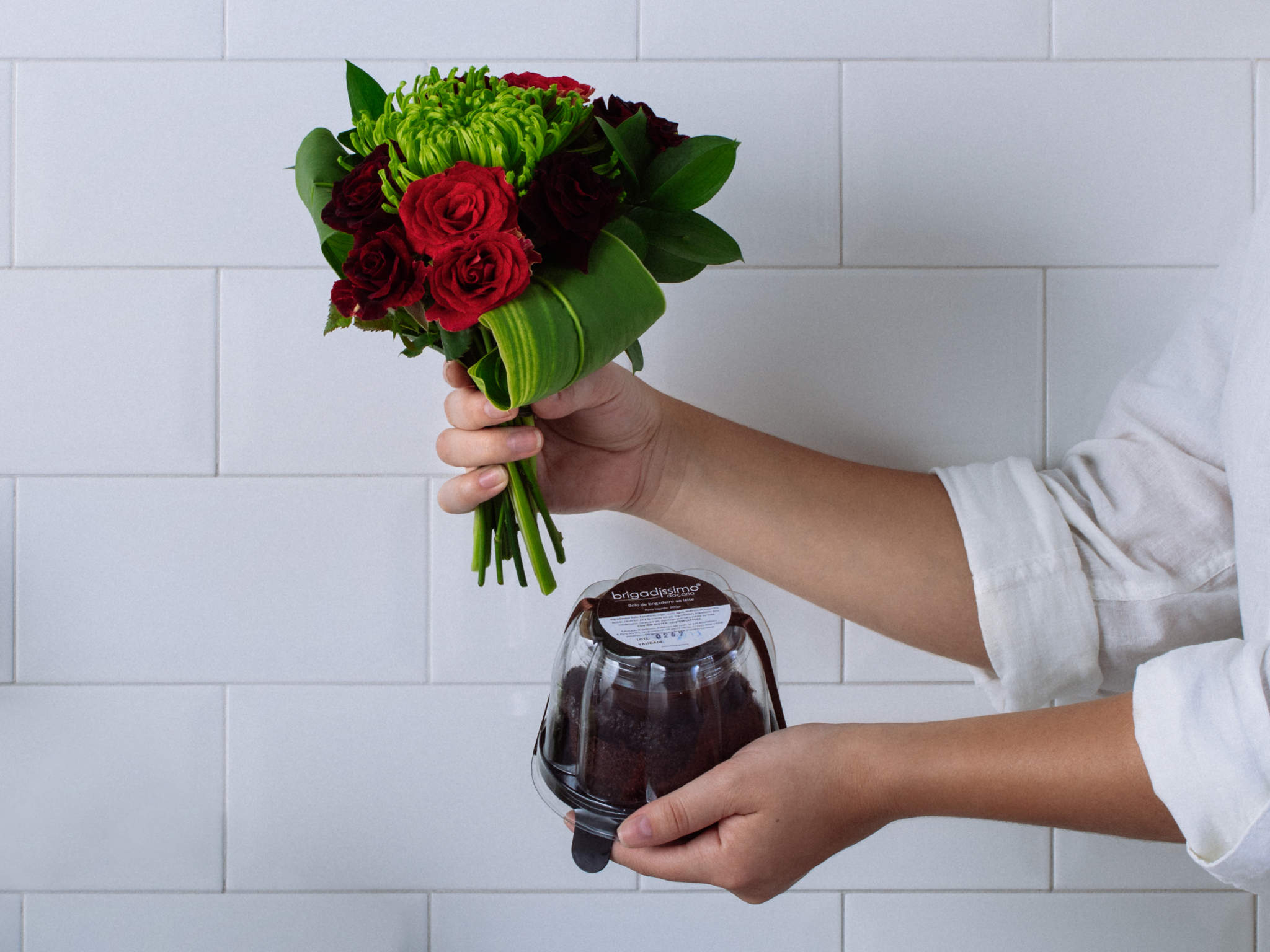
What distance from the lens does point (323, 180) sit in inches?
22.4

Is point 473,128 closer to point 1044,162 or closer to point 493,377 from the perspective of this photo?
point 493,377

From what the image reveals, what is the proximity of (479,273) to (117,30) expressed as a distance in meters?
0.54

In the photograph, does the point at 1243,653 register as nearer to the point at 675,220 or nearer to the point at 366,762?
the point at 675,220

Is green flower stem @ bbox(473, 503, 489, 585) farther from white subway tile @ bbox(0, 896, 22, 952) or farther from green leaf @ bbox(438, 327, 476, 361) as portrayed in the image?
white subway tile @ bbox(0, 896, 22, 952)

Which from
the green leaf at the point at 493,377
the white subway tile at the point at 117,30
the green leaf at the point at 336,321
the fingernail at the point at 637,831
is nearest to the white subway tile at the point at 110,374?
the white subway tile at the point at 117,30

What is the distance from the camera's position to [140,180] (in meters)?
0.79

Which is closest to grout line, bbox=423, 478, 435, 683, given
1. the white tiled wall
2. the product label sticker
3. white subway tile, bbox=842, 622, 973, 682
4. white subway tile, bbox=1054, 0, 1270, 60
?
the white tiled wall

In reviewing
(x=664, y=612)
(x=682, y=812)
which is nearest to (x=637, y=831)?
(x=682, y=812)

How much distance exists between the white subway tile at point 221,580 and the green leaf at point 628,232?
0.35 metres

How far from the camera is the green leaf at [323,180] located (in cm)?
56

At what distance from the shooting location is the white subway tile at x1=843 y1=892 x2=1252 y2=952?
2.71ft

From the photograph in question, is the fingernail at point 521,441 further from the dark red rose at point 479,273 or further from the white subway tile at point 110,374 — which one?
the white subway tile at point 110,374

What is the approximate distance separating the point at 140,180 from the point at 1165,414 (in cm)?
86

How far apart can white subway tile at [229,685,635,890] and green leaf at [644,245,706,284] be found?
1.32ft
